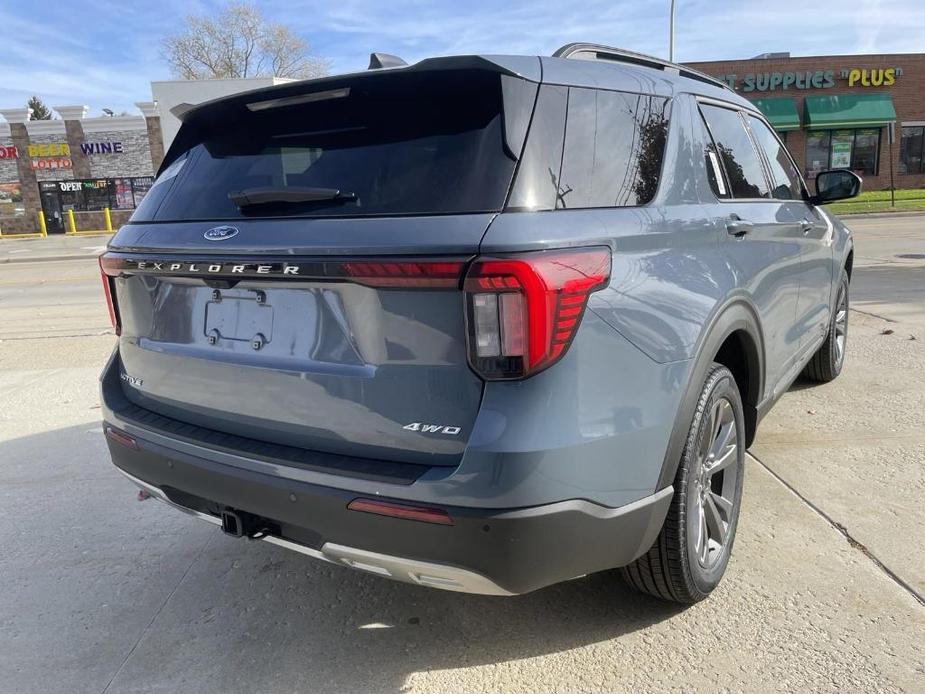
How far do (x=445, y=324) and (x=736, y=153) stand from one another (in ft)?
6.77

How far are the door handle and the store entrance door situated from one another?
36702mm

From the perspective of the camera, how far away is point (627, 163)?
2334 mm

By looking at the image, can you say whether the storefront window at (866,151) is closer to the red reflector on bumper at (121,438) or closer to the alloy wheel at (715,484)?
the alloy wheel at (715,484)

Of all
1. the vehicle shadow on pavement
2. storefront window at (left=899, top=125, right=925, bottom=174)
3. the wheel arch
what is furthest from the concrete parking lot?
storefront window at (left=899, top=125, right=925, bottom=174)

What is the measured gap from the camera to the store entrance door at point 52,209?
33219 mm

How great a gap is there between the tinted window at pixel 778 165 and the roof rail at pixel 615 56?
2.30 ft

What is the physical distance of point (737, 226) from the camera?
2.88 metres

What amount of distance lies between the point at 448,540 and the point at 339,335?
64 centimetres

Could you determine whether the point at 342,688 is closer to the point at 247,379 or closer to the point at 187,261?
the point at 247,379

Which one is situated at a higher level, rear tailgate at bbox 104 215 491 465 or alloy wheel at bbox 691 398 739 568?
rear tailgate at bbox 104 215 491 465

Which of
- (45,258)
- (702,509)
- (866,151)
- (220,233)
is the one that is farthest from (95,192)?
(702,509)

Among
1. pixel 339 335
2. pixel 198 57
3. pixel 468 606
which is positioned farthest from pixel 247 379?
pixel 198 57

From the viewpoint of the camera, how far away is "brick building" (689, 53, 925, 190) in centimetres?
3097

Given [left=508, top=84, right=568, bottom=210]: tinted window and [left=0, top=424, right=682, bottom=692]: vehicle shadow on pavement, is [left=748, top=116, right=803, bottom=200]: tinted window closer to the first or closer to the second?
[left=508, top=84, right=568, bottom=210]: tinted window
